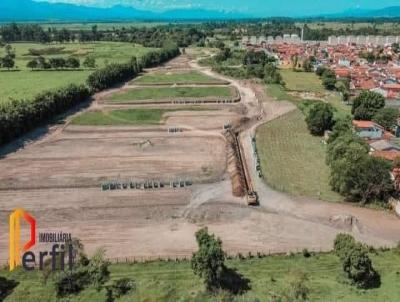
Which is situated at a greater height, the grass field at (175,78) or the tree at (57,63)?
the tree at (57,63)

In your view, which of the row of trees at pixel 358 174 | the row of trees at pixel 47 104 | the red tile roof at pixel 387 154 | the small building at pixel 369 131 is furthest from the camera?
the row of trees at pixel 47 104

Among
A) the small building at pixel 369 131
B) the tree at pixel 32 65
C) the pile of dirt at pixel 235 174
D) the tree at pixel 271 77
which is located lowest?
the pile of dirt at pixel 235 174

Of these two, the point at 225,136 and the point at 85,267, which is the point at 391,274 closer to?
the point at 85,267

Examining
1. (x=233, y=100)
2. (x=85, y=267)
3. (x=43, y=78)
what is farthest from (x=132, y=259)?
(x=43, y=78)

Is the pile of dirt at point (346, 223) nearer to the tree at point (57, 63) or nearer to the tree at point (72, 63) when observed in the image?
the tree at point (72, 63)

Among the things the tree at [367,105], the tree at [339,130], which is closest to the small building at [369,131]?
the tree at [339,130]

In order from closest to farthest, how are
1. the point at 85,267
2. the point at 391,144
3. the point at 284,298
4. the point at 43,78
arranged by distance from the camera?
the point at 284,298
the point at 85,267
the point at 391,144
the point at 43,78

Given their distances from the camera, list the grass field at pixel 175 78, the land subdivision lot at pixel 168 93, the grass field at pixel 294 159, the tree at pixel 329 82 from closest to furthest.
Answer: the grass field at pixel 294 159
the land subdivision lot at pixel 168 93
the tree at pixel 329 82
the grass field at pixel 175 78

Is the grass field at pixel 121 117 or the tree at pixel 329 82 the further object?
the tree at pixel 329 82
